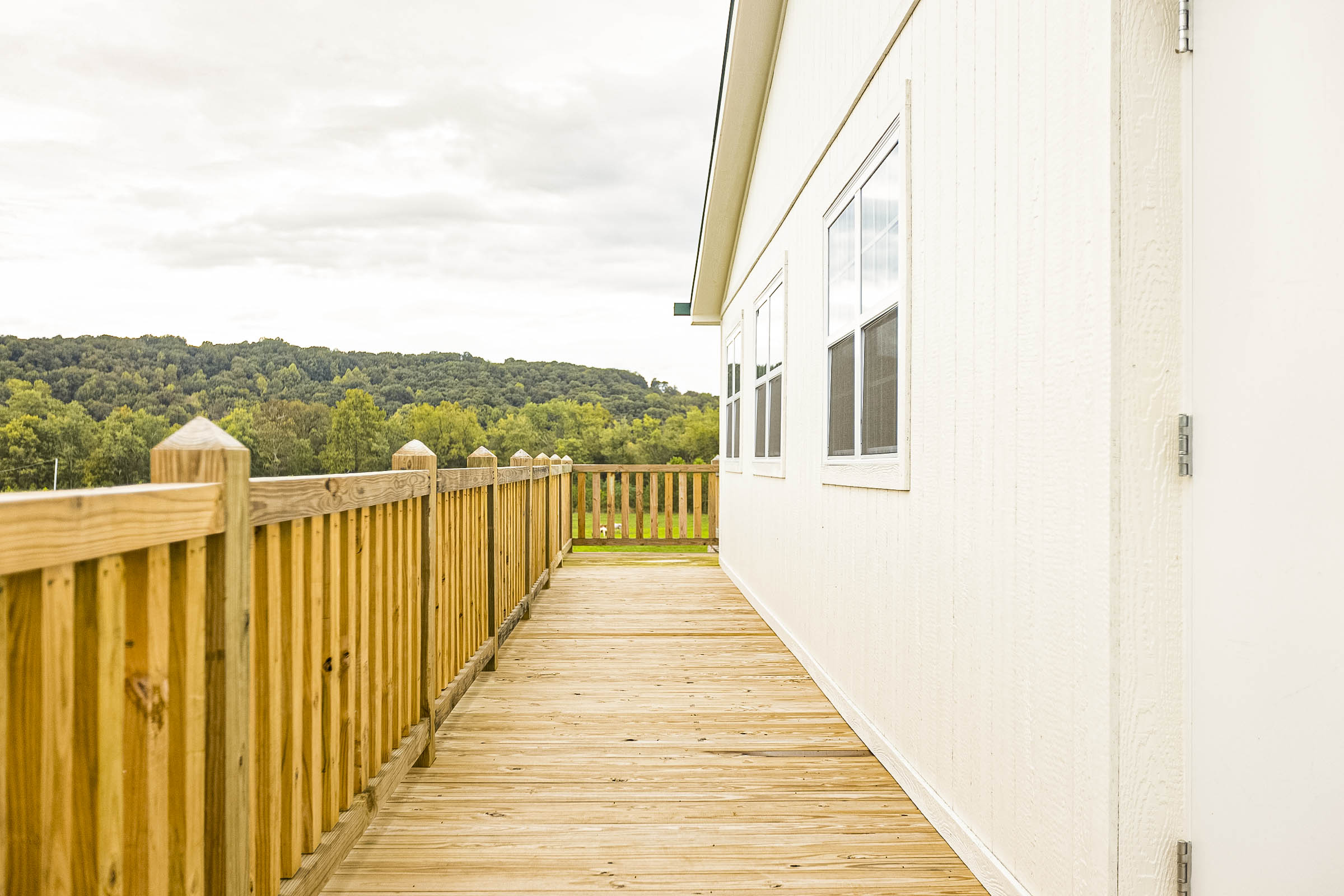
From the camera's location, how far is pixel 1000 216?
1988 mm

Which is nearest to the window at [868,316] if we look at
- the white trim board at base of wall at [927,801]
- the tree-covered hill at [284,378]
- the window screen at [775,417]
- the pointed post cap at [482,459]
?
the white trim board at base of wall at [927,801]

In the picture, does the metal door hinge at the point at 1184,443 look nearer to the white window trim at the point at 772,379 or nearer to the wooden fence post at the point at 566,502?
the white window trim at the point at 772,379

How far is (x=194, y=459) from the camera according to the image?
133 centimetres

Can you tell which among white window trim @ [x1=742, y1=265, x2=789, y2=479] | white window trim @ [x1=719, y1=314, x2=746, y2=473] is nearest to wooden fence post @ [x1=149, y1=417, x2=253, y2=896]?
white window trim @ [x1=742, y1=265, x2=789, y2=479]

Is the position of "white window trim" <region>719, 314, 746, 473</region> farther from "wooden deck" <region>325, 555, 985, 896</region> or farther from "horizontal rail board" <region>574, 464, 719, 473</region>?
"wooden deck" <region>325, 555, 985, 896</region>

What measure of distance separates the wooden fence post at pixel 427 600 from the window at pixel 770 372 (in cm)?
287

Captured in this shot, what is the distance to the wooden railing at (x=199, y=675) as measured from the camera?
2.99 feet

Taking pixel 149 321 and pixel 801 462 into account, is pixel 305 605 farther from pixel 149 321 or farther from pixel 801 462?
pixel 149 321

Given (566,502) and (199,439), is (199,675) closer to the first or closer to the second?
(199,439)

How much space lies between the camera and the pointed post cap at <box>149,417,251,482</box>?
1324 millimetres

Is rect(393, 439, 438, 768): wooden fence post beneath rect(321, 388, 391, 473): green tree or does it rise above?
beneath

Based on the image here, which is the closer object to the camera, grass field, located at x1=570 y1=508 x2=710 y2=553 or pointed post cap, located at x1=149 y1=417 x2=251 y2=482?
pointed post cap, located at x1=149 y1=417 x2=251 y2=482

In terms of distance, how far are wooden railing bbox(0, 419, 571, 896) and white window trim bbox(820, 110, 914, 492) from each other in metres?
1.75

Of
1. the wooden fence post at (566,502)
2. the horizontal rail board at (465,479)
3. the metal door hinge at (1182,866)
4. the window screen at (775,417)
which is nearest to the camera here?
the metal door hinge at (1182,866)
